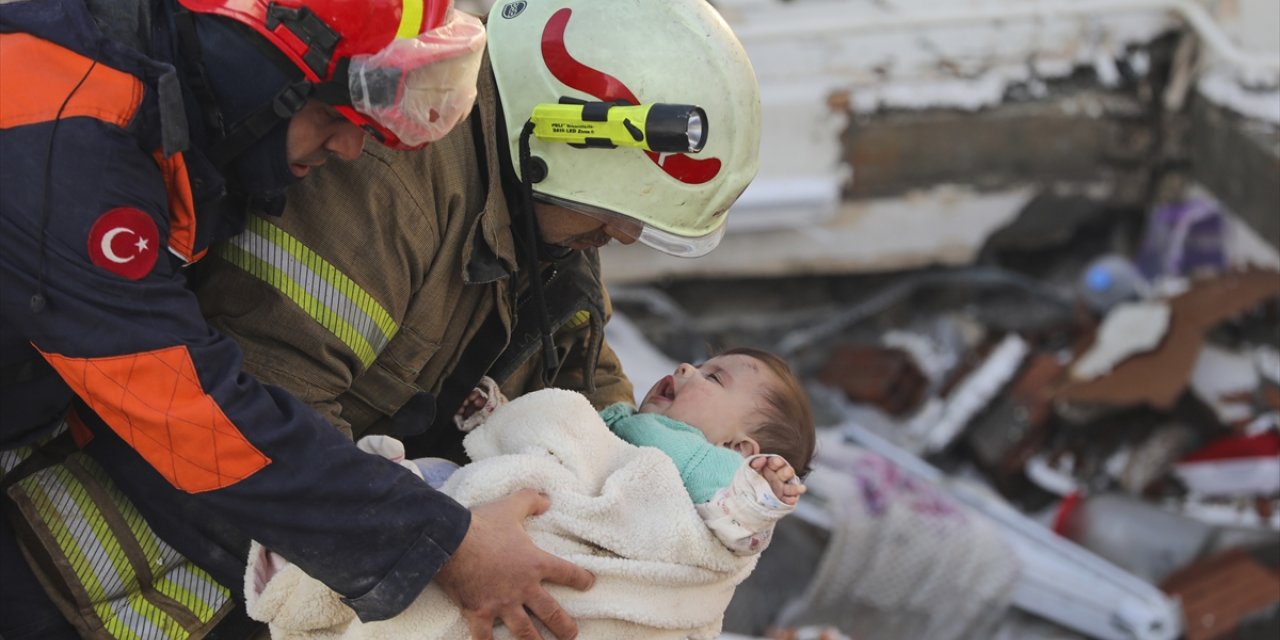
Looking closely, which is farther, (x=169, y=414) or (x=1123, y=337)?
(x=1123, y=337)

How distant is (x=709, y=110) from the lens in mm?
2518

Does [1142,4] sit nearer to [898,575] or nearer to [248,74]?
[898,575]

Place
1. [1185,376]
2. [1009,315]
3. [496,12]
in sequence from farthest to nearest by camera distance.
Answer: [1009,315] < [1185,376] < [496,12]

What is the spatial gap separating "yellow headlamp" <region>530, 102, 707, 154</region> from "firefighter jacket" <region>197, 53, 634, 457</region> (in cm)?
13

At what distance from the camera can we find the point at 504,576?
2.21m

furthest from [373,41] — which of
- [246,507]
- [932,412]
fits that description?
[932,412]

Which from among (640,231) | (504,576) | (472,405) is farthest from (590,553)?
(640,231)

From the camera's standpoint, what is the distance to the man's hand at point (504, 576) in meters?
2.19

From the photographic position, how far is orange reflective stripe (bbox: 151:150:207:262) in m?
1.93

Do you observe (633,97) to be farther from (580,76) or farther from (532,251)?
(532,251)

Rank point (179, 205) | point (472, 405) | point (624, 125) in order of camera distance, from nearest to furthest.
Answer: point (179, 205)
point (624, 125)
point (472, 405)

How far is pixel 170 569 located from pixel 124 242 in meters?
0.75

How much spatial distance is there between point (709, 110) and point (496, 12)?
0.49 metres

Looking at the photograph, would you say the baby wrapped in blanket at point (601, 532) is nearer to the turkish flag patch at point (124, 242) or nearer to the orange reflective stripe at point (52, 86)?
the turkish flag patch at point (124, 242)
